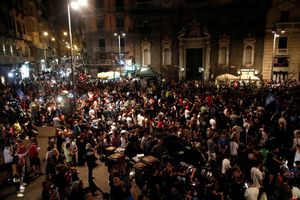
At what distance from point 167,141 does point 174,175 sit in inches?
121

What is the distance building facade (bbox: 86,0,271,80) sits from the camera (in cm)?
3488

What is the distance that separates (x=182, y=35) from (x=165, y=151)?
30.0m

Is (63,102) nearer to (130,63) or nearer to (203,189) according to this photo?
(203,189)

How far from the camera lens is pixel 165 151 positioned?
9.91m

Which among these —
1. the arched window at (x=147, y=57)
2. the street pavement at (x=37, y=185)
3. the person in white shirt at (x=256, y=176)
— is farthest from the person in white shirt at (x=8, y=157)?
the arched window at (x=147, y=57)

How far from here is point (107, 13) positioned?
142 ft

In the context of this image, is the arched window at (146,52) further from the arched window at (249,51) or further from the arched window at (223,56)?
the arched window at (249,51)

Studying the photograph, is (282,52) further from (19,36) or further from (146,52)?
(19,36)

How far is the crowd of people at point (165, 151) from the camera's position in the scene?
24.2 feet

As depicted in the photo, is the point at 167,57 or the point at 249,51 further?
the point at 167,57

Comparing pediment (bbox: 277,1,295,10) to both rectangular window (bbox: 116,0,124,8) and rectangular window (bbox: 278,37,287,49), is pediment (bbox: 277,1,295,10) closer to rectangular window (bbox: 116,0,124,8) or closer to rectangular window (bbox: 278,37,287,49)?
rectangular window (bbox: 278,37,287,49)

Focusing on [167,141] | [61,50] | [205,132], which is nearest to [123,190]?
[167,141]

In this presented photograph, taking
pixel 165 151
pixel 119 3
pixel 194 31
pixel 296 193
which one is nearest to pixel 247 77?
pixel 194 31

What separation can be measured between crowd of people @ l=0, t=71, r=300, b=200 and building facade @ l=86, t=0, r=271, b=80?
1808 centimetres
